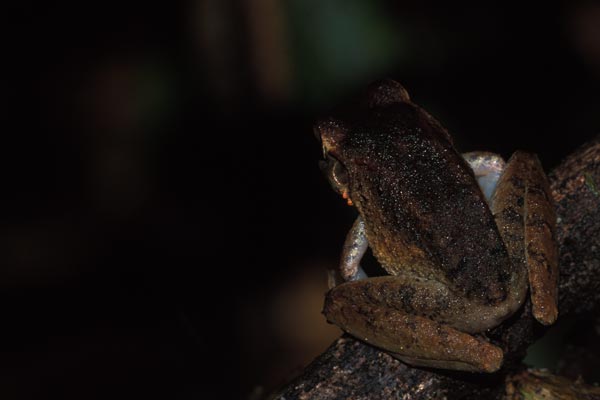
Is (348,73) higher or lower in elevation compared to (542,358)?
higher

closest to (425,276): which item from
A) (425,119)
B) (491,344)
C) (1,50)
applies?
(491,344)

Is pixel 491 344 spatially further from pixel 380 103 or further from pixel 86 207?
pixel 86 207

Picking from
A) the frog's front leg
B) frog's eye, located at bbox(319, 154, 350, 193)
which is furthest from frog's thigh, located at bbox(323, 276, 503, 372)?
frog's eye, located at bbox(319, 154, 350, 193)

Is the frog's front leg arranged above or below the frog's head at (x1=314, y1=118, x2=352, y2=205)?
below

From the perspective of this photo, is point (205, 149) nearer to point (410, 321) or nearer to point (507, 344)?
point (410, 321)

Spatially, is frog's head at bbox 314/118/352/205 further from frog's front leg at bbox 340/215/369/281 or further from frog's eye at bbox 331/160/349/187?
frog's front leg at bbox 340/215/369/281

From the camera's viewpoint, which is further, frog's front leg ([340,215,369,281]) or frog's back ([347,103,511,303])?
frog's front leg ([340,215,369,281])

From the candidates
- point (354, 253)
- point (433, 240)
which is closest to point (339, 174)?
point (354, 253)

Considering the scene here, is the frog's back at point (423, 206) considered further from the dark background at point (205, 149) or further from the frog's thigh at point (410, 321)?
the dark background at point (205, 149)
